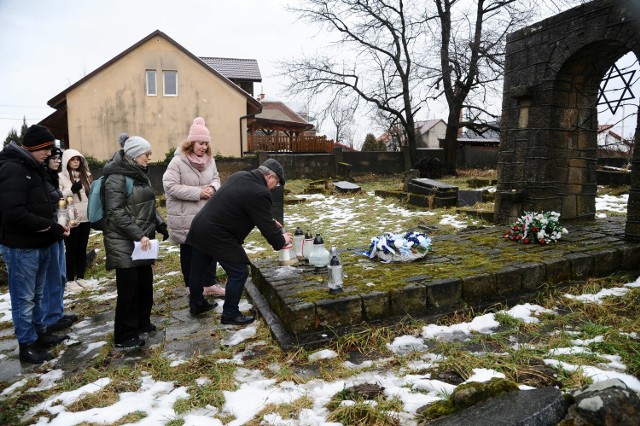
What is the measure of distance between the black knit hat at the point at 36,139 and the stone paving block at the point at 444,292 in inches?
144

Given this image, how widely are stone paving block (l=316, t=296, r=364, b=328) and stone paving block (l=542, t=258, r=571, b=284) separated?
2.24 metres

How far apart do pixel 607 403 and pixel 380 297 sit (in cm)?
190

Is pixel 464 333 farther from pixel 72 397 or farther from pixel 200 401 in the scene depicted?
pixel 72 397

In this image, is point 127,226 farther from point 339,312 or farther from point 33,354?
point 339,312

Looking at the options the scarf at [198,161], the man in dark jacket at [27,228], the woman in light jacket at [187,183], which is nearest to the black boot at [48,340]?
the man in dark jacket at [27,228]

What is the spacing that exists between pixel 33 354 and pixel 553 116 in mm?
7265

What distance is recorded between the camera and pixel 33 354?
11.8 feet

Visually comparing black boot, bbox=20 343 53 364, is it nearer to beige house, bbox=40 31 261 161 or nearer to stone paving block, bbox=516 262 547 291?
stone paving block, bbox=516 262 547 291

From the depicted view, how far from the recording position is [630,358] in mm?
2943


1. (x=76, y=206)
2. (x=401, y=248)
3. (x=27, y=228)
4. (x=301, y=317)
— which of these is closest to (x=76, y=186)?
(x=76, y=206)

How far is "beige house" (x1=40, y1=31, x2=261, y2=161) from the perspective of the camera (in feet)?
66.3

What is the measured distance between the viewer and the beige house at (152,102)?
20.2m

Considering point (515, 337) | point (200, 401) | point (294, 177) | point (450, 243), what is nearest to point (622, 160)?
point (294, 177)

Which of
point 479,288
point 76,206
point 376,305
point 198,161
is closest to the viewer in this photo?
point 376,305
